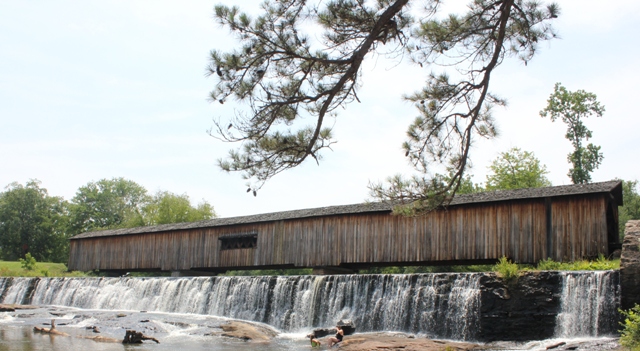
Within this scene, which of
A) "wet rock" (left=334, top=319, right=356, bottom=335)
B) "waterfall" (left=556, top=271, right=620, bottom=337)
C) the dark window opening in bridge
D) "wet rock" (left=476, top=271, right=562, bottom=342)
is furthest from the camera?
the dark window opening in bridge

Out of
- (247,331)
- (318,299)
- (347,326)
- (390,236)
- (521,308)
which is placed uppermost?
(390,236)

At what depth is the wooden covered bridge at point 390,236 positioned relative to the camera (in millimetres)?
16922

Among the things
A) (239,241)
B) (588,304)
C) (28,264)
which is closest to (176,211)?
(28,264)

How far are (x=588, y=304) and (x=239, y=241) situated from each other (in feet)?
54.0

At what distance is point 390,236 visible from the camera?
20812 millimetres

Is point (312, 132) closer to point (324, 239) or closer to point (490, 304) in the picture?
point (490, 304)

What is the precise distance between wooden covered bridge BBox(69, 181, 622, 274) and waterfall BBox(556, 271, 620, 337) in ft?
15.7

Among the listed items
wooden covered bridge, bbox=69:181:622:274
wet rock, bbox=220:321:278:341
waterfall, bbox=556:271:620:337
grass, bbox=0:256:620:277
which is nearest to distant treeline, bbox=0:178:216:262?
grass, bbox=0:256:620:277

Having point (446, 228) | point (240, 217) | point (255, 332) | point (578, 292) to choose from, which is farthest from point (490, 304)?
point (240, 217)

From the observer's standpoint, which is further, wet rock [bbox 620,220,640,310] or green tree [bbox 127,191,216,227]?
green tree [bbox 127,191,216,227]

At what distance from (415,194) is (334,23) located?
2417mm

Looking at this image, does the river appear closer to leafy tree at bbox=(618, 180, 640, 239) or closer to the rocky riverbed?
the rocky riverbed

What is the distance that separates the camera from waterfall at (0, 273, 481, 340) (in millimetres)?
13445

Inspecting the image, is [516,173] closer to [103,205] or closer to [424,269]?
[424,269]
